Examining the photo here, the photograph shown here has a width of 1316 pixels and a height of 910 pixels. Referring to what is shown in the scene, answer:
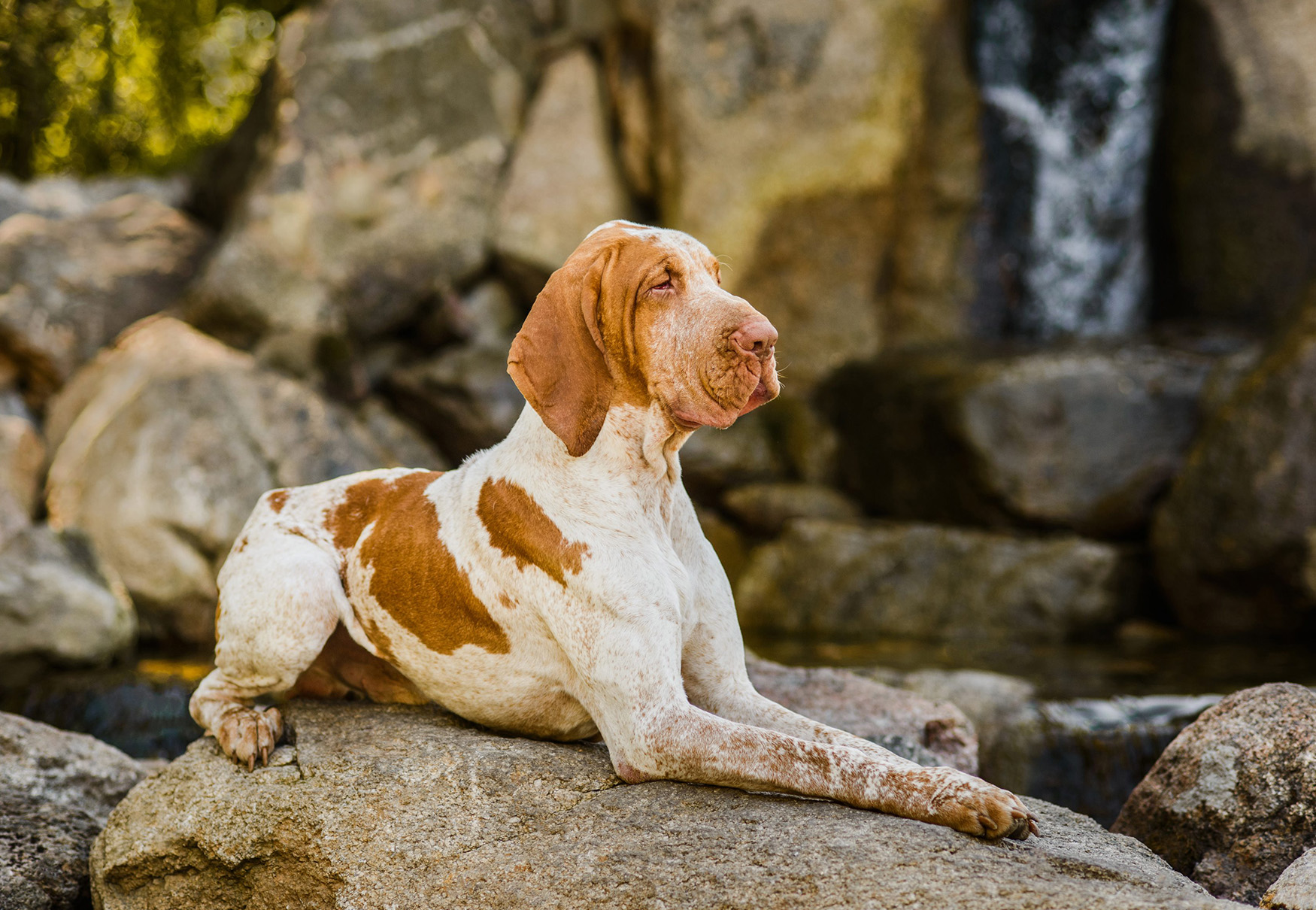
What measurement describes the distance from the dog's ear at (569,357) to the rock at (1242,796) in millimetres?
2314

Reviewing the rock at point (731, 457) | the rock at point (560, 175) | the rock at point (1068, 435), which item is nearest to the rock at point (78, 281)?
the rock at point (560, 175)

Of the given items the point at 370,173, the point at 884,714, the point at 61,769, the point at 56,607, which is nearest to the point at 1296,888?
the point at 884,714

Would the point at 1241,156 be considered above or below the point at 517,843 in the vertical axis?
above

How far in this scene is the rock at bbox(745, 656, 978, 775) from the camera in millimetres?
3805

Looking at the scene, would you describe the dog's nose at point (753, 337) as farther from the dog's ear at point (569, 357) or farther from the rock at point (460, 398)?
the rock at point (460, 398)

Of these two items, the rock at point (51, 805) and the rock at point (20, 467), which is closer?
the rock at point (51, 805)

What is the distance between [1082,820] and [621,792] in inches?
54.0

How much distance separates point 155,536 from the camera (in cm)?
845

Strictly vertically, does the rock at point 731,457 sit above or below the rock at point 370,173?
below

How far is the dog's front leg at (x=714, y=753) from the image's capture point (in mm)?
2732

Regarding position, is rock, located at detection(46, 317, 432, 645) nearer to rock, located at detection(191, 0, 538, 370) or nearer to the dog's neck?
rock, located at detection(191, 0, 538, 370)

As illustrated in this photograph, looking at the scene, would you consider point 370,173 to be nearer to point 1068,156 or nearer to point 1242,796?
point 1068,156

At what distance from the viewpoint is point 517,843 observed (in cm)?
289

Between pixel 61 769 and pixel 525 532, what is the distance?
2.20 meters
